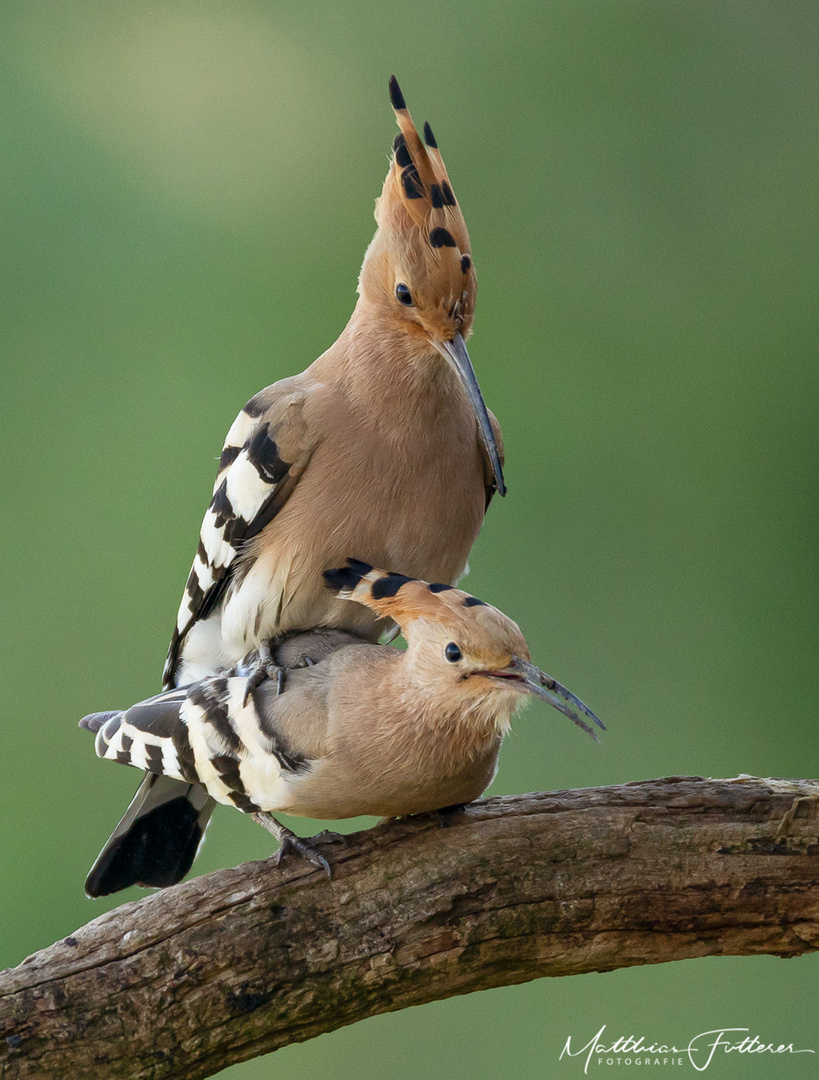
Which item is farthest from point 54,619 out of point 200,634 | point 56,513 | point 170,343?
point 200,634

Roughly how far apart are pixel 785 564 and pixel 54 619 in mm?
1478

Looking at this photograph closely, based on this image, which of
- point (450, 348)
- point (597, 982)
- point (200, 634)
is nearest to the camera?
point (450, 348)

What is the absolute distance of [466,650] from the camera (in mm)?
1205

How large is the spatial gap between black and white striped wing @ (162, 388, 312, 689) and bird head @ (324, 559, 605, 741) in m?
0.18

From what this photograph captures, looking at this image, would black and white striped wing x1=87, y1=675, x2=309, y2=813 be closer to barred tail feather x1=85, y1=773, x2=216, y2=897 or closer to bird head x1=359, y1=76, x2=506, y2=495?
barred tail feather x1=85, y1=773, x2=216, y2=897

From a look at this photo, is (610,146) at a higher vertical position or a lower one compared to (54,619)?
higher

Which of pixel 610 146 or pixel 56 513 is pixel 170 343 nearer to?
pixel 56 513

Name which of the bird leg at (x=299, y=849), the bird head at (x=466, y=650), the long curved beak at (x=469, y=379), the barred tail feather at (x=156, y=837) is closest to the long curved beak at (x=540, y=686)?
the bird head at (x=466, y=650)

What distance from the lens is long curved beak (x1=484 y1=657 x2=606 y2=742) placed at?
115 cm

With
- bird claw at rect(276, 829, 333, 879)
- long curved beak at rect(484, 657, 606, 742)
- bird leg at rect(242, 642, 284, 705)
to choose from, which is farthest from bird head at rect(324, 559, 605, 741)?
bird claw at rect(276, 829, 333, 879)

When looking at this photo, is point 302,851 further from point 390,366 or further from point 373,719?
point 390,366

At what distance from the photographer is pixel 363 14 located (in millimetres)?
2439

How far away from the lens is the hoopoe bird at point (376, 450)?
129cm

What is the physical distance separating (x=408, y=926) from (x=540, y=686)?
36 centimetres
